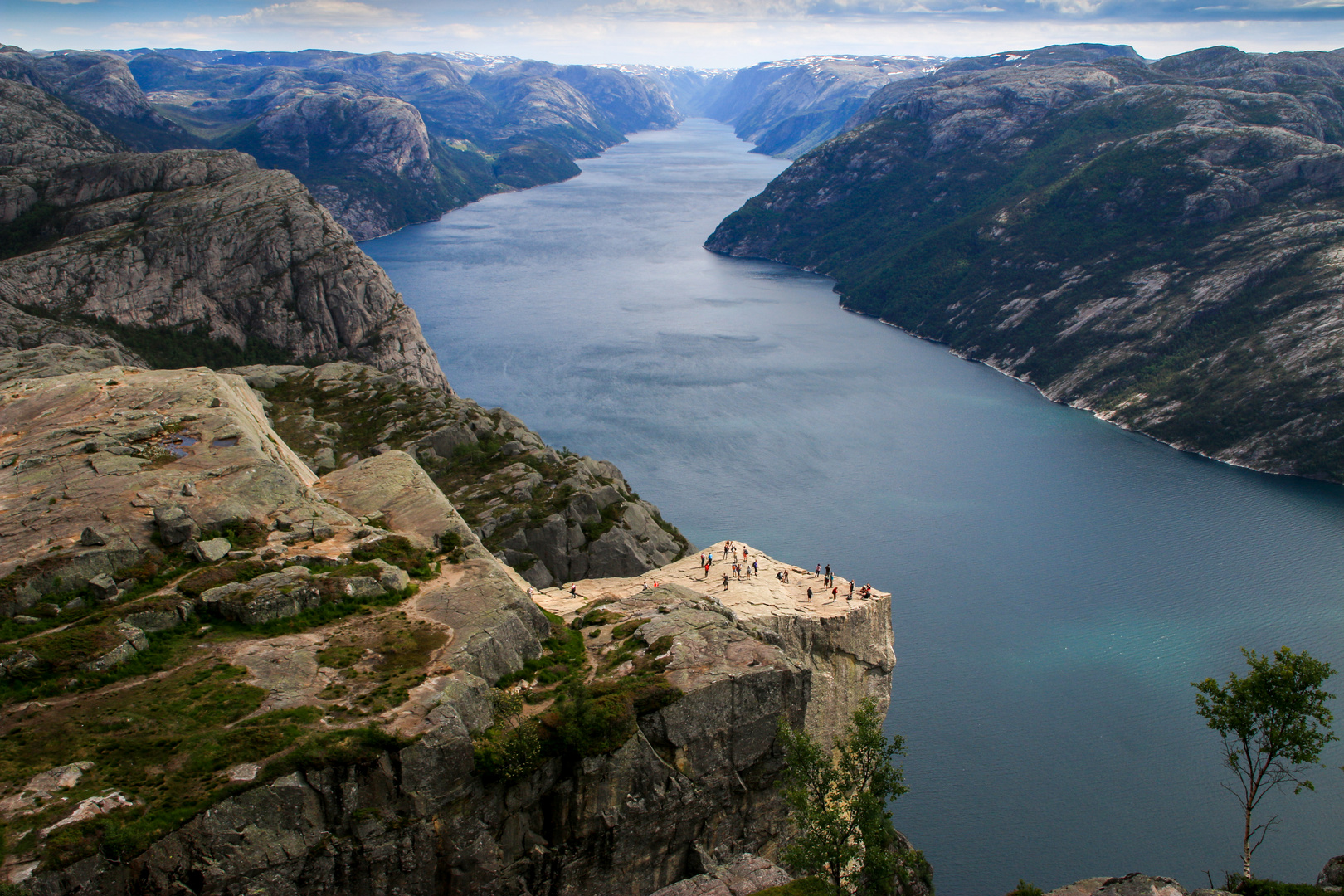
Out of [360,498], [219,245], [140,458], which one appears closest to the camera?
[140,458]

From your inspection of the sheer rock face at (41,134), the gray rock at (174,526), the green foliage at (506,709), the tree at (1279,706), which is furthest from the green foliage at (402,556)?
the sheer rock face at (41,134)

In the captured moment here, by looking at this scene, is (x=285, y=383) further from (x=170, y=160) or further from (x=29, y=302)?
(x=170, y=160)

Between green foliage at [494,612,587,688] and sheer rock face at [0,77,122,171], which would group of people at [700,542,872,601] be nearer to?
green foliage at [494,612,587,688]

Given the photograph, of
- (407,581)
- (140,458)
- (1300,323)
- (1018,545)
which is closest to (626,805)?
(407,581)

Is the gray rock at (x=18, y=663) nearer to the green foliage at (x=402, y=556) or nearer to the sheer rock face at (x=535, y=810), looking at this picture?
the sheer rock face at (x=535, y=810)

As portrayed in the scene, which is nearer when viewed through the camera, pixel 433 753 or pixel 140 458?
pixel 433 753

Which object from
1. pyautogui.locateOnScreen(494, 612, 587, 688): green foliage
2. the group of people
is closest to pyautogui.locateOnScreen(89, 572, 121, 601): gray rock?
pyautogui.locateOnScreen(494, 612, 587, 688): green foliage

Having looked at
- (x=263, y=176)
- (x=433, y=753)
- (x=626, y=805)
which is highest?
(x=263, y=176)
